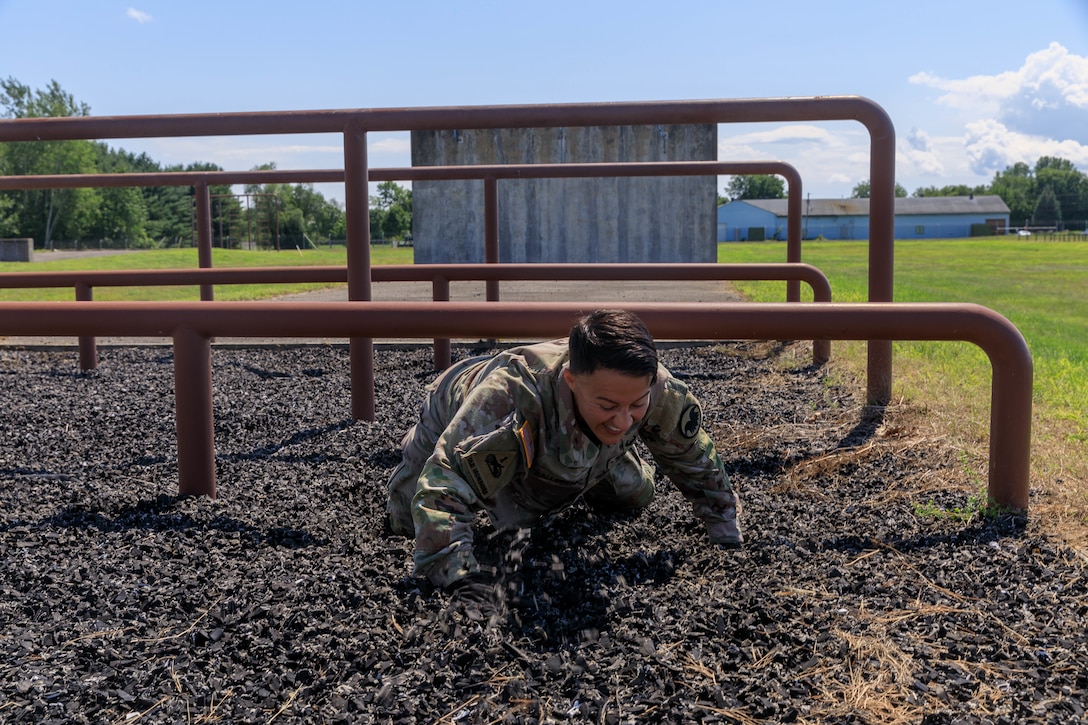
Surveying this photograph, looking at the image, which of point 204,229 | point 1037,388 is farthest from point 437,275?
point 1037,388

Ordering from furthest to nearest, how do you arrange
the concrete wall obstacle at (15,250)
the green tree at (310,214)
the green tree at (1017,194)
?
the green tree at (1017,194) → the green tree at (310,214) → the concrete wall obstacle at (15,250)

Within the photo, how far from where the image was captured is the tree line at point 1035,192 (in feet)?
375

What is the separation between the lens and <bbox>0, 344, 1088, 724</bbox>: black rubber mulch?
6.14ft

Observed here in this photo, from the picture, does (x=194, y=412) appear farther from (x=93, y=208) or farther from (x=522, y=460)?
(x=93, y=208)

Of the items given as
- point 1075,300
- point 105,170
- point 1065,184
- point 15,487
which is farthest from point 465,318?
point 1065,184

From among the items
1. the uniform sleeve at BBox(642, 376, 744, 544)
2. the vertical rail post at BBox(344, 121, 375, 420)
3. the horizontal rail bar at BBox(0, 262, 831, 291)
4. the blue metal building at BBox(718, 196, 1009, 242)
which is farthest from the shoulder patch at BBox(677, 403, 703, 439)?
the blue metal building at BBox(718, 196, 1009, 242)

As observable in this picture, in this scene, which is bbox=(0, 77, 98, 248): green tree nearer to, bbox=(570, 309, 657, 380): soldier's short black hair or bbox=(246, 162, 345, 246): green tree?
bbox=(246, 162, 345, 246): green tree

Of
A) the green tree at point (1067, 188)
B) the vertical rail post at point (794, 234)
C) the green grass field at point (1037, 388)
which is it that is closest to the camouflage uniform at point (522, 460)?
the green grass field at point (1037, 388)

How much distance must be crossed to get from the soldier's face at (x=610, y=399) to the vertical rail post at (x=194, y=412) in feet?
3.97

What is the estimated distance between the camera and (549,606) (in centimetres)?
229

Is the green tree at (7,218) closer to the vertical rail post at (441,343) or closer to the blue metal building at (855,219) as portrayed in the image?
the vertical rail post at (441,343)

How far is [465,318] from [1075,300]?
1332 cm

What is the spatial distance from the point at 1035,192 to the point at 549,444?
144885 mm

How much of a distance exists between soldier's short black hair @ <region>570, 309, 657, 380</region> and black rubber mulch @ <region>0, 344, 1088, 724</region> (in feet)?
1.72
